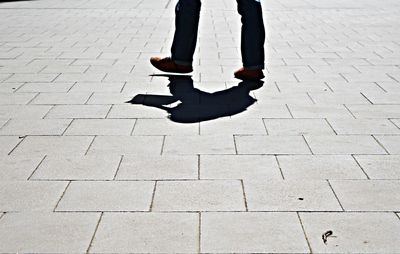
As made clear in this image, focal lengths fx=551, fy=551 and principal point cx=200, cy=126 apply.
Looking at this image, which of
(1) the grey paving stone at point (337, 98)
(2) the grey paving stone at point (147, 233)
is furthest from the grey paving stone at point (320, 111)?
(2) the grey paving stone at point (147, 233)

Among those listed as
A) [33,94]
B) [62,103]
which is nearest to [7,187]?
[62,103]

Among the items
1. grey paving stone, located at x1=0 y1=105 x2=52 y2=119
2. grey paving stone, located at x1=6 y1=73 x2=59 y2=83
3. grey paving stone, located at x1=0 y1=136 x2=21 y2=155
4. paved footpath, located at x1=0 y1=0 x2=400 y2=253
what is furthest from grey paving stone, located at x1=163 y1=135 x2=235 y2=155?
grey paving stone, located at x1=6 y1=73 x2=59 y2=83

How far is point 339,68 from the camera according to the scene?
6.65 m

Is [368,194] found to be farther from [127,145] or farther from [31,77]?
[31,77]

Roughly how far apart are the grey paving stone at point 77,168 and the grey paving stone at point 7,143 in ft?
1.22

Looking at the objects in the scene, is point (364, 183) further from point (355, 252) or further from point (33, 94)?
point (33, 94)

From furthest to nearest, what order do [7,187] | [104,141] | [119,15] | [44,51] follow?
[119,15] → [44,51] → [104,141] → [7,187]

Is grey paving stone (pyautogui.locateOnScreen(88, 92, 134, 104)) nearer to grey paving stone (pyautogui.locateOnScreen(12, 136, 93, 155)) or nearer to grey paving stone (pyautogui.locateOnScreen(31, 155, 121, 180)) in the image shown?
grey paving stone (pyautogui.locateOnScreen(12, 136, 93, 155))

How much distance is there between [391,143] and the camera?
428 centimetres

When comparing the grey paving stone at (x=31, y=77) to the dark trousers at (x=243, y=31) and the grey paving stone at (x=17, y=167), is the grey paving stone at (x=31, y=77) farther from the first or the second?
the grey paving stone at (x=17, y=167)

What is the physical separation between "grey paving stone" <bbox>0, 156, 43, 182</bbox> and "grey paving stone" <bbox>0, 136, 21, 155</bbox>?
0.13m

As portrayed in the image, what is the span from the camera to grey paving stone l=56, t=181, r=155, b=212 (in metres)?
3.26

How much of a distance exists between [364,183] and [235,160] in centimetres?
91

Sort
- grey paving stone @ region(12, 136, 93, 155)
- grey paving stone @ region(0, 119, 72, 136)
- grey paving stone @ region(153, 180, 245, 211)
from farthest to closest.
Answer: grey paving stone @ region(0, 119, 72, 136) < grey paving stone @ region(12, 136, 93, 155) < grey paving stone @ region(153, 180, 245, 211)
